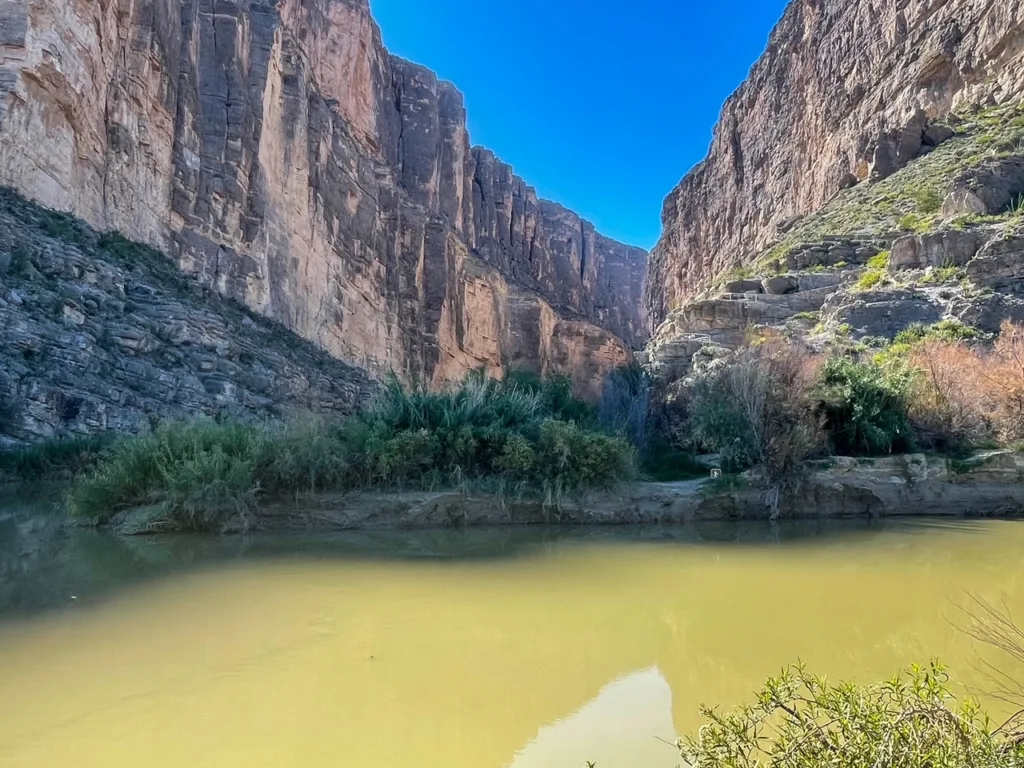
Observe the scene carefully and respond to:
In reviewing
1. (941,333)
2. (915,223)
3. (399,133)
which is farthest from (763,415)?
(399,133)

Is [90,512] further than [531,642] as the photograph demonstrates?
Yes

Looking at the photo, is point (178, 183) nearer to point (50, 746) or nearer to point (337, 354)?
point (337, 354)

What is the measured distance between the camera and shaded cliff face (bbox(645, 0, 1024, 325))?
111ft

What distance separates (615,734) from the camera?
3.45 metres

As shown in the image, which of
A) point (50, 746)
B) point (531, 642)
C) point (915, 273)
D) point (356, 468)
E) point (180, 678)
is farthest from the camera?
point (915, 273)

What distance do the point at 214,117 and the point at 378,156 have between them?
20113mm

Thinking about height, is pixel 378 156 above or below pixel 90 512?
above

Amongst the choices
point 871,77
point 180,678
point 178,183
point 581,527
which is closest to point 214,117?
point 178,183

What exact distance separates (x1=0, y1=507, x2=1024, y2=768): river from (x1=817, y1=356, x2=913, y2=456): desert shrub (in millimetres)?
5657

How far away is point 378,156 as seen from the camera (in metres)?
47.2

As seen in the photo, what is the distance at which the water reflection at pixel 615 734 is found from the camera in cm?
313

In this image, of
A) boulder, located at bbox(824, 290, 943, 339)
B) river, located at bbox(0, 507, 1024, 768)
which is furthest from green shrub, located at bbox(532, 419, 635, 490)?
boulder, located at bbox(824, 290, 943, 339)

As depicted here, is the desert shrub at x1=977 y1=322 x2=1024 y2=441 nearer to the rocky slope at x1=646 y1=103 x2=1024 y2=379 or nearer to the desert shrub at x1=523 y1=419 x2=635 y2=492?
the rocky slope at x1=646 y1=103 x2=1024 y2=379

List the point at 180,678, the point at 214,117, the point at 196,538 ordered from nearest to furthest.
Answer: the point at 180,678
the point at 196,538
the point at 214,117
